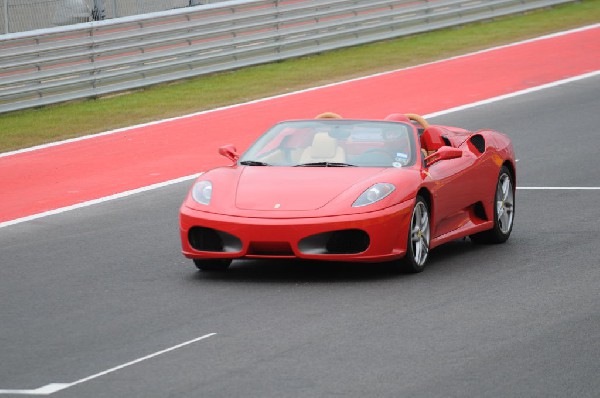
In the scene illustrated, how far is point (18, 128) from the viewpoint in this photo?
70.1 ft

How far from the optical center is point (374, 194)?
35.2 ft

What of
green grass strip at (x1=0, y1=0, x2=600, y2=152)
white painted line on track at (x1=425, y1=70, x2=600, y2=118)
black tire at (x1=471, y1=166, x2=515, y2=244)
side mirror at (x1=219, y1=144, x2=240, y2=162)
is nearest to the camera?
side mirror at (x1=219, y1=144, x2=240, y2=162)

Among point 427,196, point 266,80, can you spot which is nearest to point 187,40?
point 266,80

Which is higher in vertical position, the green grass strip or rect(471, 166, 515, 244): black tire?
rect(471, 166, 515, 244): black tire

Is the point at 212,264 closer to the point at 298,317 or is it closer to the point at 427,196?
the point at 427,196

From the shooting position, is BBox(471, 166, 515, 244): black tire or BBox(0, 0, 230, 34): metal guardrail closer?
BBox(471, 166, 515, 244): black tire

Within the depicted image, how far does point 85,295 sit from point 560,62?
708 inches

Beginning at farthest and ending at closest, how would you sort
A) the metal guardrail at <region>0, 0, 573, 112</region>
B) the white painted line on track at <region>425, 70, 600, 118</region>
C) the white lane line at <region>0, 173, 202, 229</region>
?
the metal guardrail at <region>0, 0, 573, 112</region>, the white painted line on track at <region>425, 70, 600, 118</region>, the white lane line at <region>0, 173, 202, 229</region>

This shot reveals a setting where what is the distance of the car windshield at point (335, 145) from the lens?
11500 millimetres

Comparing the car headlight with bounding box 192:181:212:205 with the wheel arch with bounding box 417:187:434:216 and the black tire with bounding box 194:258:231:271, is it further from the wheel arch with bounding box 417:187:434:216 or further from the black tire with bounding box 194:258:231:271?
the wheel arch with bounding box 417:187:434:216

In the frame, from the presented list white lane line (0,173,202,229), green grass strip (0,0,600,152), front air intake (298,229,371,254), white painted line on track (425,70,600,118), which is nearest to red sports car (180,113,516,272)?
front air intake (298,229,371,254)

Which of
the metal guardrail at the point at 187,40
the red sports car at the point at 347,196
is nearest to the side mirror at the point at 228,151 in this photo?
the red sports car at the point at 347,196

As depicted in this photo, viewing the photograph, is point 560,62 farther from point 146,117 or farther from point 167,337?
point 167,337

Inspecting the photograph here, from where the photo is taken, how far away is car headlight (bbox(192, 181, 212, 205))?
1100 cm
